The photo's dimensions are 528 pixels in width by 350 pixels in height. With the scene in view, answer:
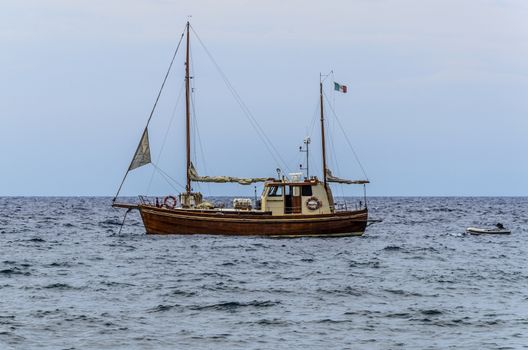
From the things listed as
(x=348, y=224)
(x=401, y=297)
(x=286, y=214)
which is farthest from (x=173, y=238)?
(x=401, y=297)

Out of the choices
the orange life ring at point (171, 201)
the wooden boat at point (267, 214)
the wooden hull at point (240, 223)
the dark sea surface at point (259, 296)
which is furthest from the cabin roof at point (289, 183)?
the orange life ring at point (171, 201)

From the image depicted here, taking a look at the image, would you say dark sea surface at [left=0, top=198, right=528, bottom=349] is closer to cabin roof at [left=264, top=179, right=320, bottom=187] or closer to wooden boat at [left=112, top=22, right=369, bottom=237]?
wooden boat at [left=112, top=22, right=369, bottom=237]

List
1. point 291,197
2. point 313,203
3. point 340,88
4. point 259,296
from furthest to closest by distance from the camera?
point 340,88 < point 313,203 < point 291,197 < point 259,296

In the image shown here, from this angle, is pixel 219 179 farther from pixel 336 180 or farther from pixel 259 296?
pixel 259 296

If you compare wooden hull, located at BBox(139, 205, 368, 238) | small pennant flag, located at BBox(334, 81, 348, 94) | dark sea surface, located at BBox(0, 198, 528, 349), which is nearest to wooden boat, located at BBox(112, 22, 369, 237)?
wooden hull, located at BBox(139, 205, 368, 238)

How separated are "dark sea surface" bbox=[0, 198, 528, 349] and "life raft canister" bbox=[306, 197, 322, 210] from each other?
2.93 m

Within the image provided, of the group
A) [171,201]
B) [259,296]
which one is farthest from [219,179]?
[259,296]

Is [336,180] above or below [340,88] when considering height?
below

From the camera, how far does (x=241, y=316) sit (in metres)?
21.8

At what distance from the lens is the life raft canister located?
45281 mm

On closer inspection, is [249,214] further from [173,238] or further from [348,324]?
[348,324]

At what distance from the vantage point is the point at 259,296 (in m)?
25.1

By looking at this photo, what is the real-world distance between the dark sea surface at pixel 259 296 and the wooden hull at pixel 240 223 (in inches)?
60.4

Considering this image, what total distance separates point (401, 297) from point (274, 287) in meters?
4.22
